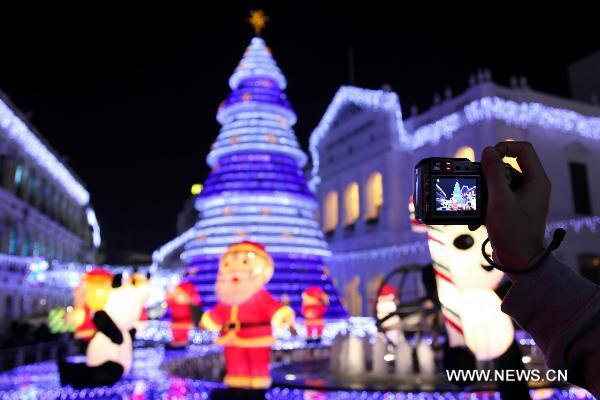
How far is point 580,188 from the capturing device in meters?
22.0

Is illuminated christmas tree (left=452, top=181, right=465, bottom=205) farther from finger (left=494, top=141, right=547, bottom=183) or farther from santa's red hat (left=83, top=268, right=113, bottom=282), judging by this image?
santa's red hat (left=83, top=268, right=113, bottom=282)

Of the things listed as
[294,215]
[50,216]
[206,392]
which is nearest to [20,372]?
[206,392]

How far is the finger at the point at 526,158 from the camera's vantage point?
4.48 feet

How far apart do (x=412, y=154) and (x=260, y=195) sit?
34.3 ft

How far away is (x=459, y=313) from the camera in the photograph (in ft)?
20.4

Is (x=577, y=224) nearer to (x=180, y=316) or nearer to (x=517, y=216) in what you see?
(x=180, y=316)

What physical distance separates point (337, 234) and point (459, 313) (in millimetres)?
24487

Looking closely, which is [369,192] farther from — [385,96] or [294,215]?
[294,215]

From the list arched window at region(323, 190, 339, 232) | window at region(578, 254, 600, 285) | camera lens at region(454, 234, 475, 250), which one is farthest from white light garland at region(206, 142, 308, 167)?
arched window at region(323, 190, 339, 232)

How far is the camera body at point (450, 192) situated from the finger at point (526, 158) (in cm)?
8

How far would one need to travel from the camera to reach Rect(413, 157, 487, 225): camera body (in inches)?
55.9

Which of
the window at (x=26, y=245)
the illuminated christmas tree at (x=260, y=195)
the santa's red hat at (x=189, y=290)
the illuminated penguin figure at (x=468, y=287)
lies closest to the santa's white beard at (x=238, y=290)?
A: the illuminated penguin figure at (x=468, y=287)

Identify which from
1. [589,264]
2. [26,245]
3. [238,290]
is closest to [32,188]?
[26,245]

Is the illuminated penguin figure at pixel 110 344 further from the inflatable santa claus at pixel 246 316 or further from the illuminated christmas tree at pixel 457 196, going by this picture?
the illuminated christmas tree at pixel 457 196
